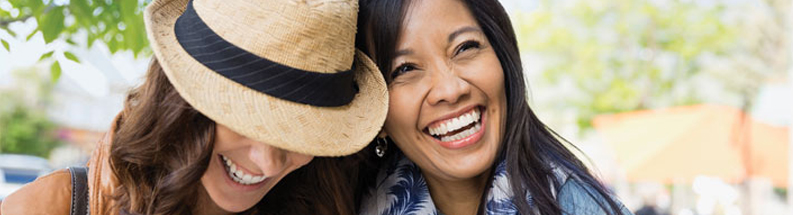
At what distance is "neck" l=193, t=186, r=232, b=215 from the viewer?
6.42ft

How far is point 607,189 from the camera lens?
2301 millimetres

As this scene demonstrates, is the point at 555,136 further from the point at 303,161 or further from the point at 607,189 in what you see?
the point at 303,161

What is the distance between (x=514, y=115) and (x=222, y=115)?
1.12m

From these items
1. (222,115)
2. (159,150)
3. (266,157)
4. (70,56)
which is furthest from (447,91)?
(70,56)

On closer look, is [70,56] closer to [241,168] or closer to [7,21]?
[7,21]

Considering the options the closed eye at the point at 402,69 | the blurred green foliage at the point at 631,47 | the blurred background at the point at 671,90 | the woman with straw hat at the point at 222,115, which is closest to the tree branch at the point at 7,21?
the woman with straw hat at the point at 222,115

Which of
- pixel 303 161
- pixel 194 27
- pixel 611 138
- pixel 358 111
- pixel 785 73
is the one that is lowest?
pixel 611 138

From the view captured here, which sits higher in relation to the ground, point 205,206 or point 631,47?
point 205,206

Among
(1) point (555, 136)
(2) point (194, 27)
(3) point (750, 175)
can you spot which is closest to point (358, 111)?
(2) point (194, 27)

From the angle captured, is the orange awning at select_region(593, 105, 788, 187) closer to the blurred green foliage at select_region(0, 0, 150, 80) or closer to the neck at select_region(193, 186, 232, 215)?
the blurred green foliage at select_region(0, 0, 150, 80)

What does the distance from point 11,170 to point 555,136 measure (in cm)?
1514

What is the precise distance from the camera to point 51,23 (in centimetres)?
259

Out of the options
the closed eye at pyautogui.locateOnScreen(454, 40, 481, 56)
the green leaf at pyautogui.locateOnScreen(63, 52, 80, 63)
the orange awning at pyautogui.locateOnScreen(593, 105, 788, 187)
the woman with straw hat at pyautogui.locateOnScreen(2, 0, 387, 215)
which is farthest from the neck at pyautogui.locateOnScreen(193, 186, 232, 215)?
the orange awning at pyautogui.locateOnScreen(593, 105, 788, 187)

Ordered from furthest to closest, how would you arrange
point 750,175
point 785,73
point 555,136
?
point 785,73
point 750,175
point 555,136
